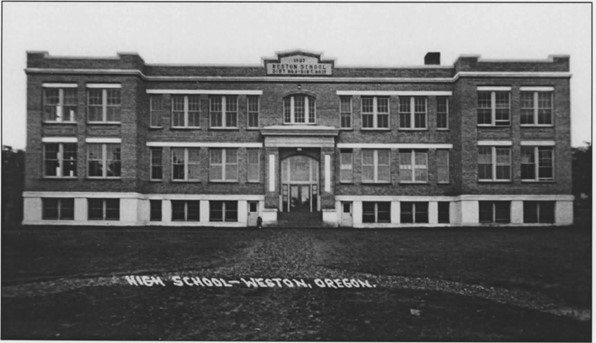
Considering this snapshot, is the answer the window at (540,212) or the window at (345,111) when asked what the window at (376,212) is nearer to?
the window at (345,111)

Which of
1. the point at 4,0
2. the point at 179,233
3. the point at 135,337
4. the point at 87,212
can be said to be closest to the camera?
the point at 135,337

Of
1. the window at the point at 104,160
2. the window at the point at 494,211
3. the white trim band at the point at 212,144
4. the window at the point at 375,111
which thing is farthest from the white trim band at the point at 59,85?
the window at the point at 494,211

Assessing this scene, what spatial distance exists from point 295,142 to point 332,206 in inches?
152

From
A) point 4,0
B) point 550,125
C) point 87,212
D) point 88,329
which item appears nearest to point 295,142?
point 87,212

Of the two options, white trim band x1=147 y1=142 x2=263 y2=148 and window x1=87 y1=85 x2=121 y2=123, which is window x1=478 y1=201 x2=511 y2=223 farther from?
window x1=87 y1=85 x2=121 y2=123

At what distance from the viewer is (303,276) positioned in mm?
11516

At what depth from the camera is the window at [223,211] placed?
80.0ft

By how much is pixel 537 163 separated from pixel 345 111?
9902mm

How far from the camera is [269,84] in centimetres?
2573

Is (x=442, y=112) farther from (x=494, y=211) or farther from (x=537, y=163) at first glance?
(x=494, y=211)

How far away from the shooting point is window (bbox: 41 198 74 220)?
21.8 m

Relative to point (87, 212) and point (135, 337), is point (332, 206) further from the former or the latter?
point (135, 337)

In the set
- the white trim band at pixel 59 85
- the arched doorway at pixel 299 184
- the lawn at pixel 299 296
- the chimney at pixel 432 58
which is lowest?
the lawn at pixel 299 296

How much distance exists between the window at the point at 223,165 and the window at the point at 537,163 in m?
14.4
